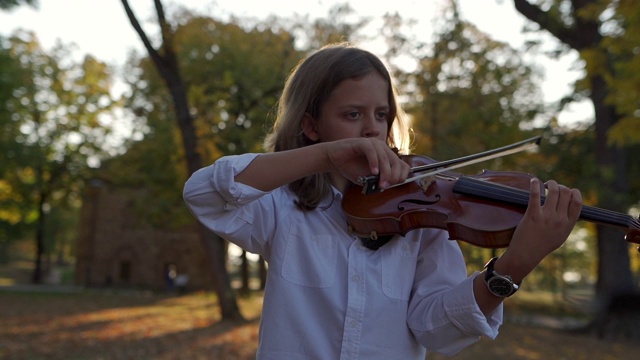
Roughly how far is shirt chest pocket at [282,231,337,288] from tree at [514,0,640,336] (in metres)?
4.05

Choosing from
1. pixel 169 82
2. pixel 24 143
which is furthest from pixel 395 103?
pixel 24 143

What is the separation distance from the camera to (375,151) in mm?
1698

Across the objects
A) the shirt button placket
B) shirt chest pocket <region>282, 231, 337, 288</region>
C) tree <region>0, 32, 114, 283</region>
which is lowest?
the shirt button placket

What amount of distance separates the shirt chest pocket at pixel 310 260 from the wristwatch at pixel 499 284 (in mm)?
426

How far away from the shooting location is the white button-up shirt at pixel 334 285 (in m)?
1.75

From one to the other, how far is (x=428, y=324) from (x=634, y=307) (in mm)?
12840

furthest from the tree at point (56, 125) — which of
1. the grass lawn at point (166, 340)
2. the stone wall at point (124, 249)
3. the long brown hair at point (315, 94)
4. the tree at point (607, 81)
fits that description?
the long brown hair at point (315, 94)

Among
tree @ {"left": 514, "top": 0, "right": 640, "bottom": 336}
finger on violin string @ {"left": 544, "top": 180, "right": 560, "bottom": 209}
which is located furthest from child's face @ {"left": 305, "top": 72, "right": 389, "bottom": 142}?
tree @ {"left": 514, "top": 0, "right": 640, "bottom": 336}

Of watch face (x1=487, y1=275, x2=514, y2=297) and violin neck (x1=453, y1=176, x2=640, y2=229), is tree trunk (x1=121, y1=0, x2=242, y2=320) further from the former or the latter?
watch face (x1=487, y1=275, x2=514, y2=297)

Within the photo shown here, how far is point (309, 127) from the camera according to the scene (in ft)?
6.98

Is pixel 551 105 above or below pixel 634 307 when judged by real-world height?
above

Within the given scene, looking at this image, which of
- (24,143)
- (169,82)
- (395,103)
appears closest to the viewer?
(395,103)

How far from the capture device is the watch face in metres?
1.67

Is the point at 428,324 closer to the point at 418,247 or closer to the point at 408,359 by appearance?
the point at 408,359
